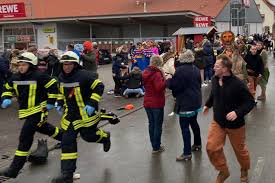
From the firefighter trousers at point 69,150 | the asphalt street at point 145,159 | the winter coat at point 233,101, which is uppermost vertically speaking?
the winter coat at point 233,101

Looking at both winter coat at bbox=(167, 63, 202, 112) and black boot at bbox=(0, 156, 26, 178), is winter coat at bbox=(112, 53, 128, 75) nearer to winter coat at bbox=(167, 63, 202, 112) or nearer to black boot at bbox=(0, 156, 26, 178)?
winter coat at bbox=(167, 63, 202, 112)

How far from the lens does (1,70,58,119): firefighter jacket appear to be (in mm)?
6617

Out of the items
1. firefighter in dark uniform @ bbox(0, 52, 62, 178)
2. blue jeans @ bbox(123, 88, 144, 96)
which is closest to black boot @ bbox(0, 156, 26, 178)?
firefighter in dark uniform @ bbox(0, 52, 62, 178)

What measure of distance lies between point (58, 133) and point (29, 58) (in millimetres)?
1336

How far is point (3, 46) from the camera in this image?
128 feet

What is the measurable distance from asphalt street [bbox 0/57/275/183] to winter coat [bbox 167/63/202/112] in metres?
0.87

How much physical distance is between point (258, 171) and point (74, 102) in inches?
108

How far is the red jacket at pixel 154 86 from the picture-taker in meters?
7.56

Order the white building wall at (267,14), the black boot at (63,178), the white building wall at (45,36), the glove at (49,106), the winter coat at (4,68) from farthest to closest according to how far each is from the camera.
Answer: the white building wall at (267,14), the white building wall at (45,36), the winter coat at (4,68), the glove at (49,106), the black boot at (63,178)

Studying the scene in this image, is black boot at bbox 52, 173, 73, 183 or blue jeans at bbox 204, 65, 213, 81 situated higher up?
blue jeans at bbox 204, 65, 213, 81

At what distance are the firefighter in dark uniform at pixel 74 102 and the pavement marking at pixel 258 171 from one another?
2299 mm

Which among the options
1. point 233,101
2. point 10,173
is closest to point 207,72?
point 233,101

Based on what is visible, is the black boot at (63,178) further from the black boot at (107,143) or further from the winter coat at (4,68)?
the winter coat at (4,68)

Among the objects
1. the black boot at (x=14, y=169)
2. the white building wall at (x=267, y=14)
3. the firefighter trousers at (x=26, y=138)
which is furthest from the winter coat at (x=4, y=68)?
the white building wall at (x=267, y=14)
